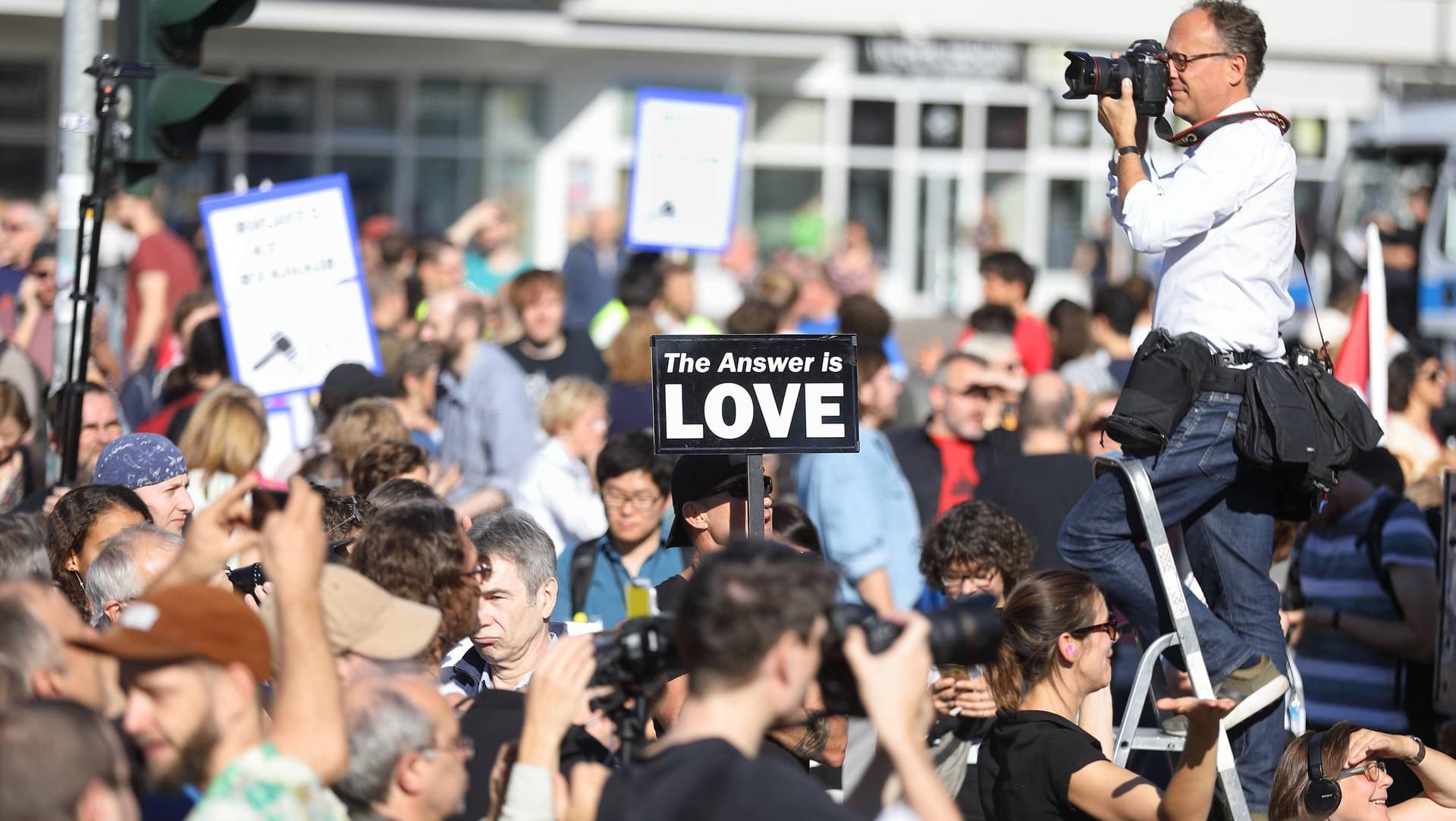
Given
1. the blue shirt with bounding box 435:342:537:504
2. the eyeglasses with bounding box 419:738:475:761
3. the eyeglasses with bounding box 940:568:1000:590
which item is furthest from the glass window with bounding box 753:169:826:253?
the eyeglasses with bounding box 419:738:475:761

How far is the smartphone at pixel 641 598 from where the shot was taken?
6.45 meters

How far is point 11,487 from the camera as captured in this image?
24.8 ft

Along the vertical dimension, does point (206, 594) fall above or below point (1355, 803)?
above

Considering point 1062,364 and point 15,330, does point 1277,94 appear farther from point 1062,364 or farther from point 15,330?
point 15,330

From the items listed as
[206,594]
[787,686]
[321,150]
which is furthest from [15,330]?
[321,150]

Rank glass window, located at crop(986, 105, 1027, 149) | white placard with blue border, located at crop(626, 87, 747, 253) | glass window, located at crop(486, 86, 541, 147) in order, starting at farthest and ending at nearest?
glass window, located at crop(986, 105, 1027, 149)
glass window, located at crop(486, 86, 541, 147)
white placard with blue border, located at crop(626, 87, 747, 253)

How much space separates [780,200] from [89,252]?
2308 cm

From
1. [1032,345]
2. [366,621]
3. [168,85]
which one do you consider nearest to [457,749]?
[366,621]

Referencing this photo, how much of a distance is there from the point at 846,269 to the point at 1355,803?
51.8 feet

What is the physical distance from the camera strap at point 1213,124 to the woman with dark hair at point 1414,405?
Answer: 4202mm

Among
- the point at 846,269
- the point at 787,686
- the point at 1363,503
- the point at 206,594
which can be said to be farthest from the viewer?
the point at 846,269

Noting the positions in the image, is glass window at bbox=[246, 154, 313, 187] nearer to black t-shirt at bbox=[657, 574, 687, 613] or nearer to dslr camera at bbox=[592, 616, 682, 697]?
black t-shirt at bbox=[657, 574, 687, 613]

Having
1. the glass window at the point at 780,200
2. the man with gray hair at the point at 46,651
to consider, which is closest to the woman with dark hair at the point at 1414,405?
the man with gray hair at the point at 46,651

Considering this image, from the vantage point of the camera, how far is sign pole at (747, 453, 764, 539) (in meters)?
4.54
